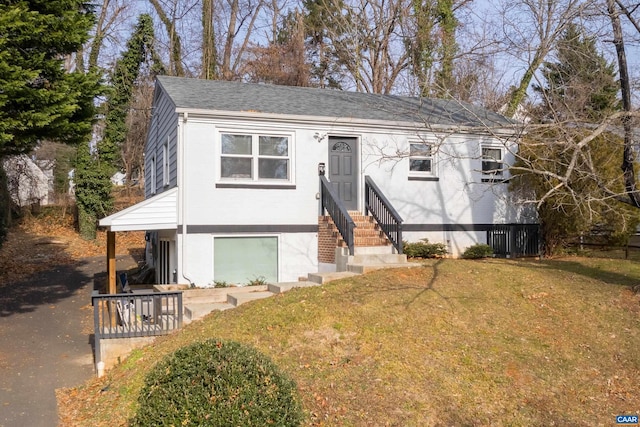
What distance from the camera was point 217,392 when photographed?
506cm

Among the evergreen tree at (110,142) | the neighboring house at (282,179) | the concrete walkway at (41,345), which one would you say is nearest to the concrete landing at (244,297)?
the neighboring house at (282,179)

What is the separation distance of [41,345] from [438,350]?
26.0ft

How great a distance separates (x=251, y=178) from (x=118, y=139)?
1543cm

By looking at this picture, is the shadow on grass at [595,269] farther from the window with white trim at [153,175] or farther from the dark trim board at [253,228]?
the window with white trim at [153,175]

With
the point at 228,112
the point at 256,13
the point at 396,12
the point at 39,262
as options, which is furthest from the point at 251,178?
the point at 256,13

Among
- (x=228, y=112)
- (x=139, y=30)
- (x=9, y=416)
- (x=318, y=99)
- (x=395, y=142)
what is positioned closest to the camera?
(x=9, y=416)

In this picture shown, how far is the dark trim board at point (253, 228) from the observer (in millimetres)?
13461

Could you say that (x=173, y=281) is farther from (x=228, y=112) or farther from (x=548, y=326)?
(x=548, y=326)

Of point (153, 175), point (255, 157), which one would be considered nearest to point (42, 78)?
point (255, 157)

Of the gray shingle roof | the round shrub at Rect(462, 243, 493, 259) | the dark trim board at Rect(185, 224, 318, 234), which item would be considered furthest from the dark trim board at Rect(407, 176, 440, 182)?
the dark trim board at Rect(185, 224, 318, 234)

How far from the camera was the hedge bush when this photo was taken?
14711mm

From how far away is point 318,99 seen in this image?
16.9 m

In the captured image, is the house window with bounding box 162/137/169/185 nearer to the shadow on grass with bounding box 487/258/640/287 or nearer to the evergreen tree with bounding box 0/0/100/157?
the evergreen tree with bounding box 0/0/100/157

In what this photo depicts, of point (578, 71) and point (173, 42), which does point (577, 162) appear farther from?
point (173, 42)
